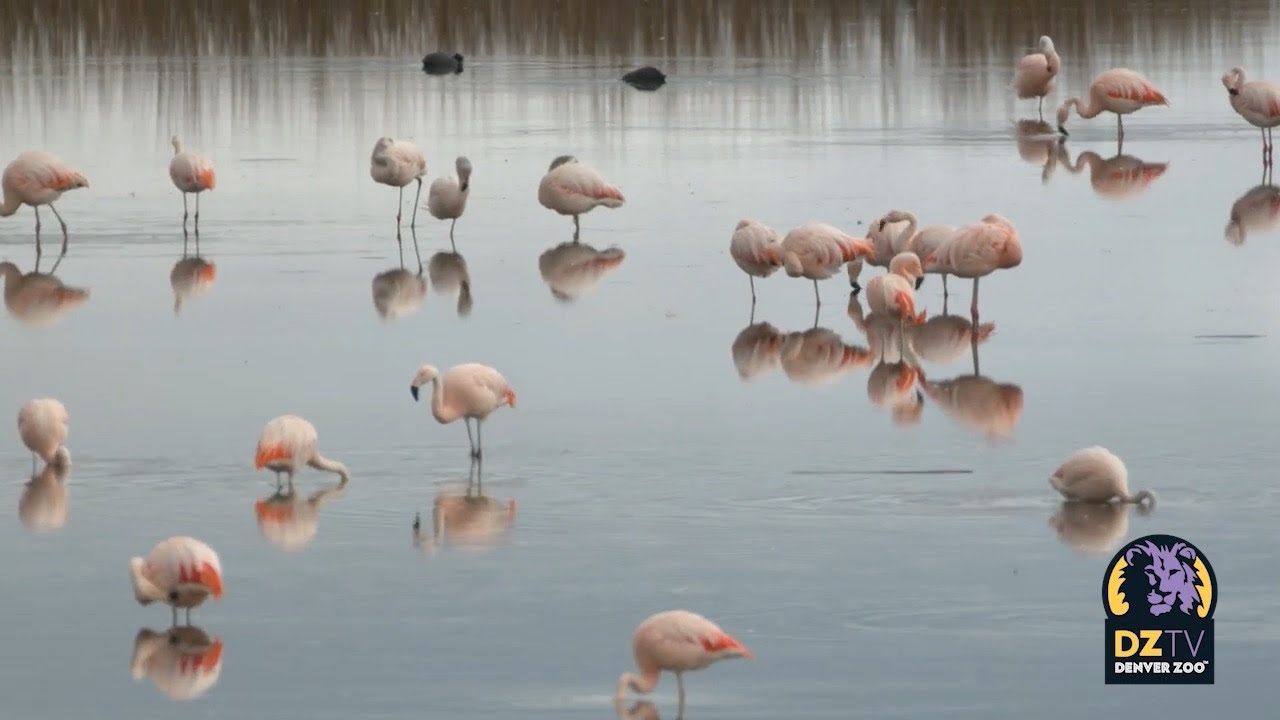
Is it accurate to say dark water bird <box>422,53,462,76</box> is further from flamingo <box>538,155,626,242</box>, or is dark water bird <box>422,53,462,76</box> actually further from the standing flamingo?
the standing flamingo

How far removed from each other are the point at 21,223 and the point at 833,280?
754 centimetres

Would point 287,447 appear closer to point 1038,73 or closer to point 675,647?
point 675,647

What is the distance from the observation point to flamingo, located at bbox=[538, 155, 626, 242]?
57.9 ft

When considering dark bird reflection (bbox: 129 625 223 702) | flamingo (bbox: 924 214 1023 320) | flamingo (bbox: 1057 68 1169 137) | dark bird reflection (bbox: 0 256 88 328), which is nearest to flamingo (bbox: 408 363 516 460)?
dark bird reflection (bbox: 129 625 223 702)

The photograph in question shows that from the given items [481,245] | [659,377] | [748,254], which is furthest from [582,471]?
[481,245]

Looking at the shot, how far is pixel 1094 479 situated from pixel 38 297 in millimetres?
8498

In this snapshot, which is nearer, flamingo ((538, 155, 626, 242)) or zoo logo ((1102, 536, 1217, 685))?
zoo logo ((1102, 536, 1217, 685))

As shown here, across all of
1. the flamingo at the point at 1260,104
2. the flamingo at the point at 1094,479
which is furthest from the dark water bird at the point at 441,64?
the flamingo at the point at 1094,479

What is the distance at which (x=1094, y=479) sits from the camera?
886 cm

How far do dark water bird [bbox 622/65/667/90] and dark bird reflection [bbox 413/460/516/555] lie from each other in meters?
21.3

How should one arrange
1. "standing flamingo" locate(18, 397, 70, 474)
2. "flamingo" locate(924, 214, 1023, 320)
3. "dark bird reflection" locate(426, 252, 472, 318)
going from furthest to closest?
"dark bird reflection" locate(426, 252, 472, 318), "flamingo" locate(924, 214, 1023, 320), "standing flamingo" locate(18, 397, 70, 474)

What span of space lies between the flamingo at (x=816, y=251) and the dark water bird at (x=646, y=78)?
54.0ft

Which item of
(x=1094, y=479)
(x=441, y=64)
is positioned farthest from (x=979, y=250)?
(x=441, y=64)

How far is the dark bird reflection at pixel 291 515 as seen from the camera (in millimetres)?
8734
